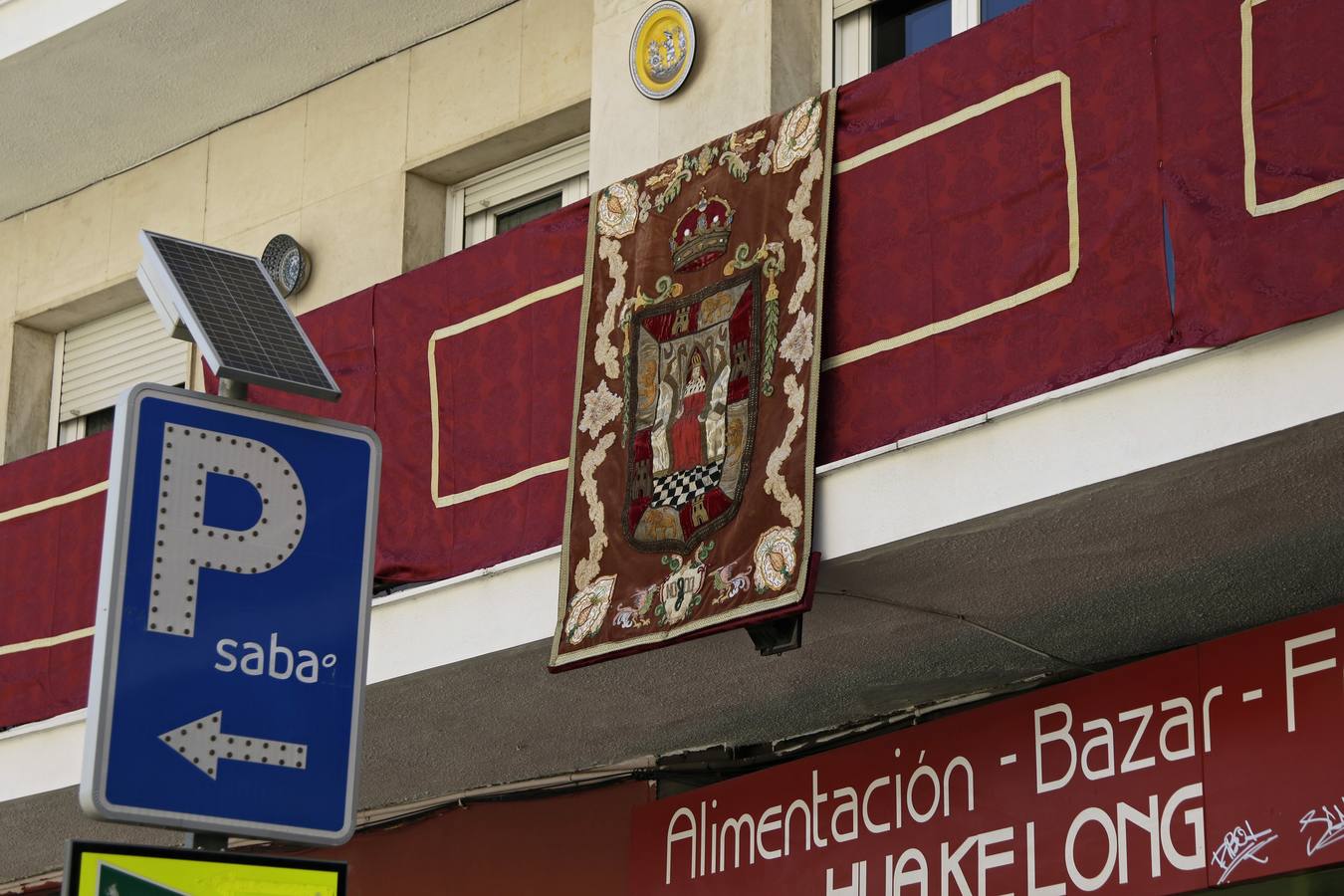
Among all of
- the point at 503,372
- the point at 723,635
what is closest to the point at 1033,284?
the point at 723,635

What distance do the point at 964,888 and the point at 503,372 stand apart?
2.44 meters

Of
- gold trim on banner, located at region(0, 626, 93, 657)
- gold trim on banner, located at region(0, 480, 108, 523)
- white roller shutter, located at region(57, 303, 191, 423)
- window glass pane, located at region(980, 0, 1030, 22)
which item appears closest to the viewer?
window glass pane, located at region(980, 0, 1030, 22)

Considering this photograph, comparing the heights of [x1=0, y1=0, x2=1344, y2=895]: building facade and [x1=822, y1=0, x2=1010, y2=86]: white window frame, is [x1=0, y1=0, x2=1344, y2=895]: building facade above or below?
below

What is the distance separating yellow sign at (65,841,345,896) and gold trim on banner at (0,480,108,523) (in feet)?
Answer: 17.0

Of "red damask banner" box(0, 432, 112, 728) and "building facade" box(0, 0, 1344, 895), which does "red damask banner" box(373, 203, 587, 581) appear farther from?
"red damask banner" box(0, 432, 112, 728)

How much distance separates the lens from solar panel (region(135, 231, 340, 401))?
16.5ft

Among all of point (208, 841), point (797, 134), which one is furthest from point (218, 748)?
point (797, 134)

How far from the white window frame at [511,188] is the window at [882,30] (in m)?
1.68

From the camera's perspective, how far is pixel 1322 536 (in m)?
6.62

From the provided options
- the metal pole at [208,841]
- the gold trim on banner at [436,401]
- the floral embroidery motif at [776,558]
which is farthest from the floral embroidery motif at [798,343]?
the metal pole at [208,841]

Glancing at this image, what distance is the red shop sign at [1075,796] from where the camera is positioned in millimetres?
6371

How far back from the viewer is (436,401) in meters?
8.42

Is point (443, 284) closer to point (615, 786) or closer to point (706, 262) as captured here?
point (706, 262)

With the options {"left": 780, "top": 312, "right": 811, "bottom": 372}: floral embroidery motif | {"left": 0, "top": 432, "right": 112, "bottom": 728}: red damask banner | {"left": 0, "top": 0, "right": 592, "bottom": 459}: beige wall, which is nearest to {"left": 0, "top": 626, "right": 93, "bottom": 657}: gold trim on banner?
{"left": 0, "top": 432, "right": 112, "bottom": 728}: red damask banner
